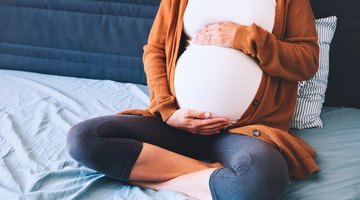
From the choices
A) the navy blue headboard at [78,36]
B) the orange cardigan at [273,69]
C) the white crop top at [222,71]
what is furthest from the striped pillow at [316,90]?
the navy blue headboard at [78,36]

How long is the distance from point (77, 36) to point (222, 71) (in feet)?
2.85

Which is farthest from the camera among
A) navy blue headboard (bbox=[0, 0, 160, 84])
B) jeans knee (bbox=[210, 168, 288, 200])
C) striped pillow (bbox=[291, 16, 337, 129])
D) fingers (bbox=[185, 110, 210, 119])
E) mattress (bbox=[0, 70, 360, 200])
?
navy blue headboard (bbox=[0, 0, 160, 84])

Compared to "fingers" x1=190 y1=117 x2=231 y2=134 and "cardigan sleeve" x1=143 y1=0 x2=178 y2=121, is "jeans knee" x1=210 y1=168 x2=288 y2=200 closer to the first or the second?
"fingers" x1=190 y1=117 x2=231 y2=134

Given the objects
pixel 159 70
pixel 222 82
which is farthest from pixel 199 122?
pixel 159 70

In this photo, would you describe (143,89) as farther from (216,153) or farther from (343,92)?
(343,92)

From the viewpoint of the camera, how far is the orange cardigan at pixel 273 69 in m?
1.10

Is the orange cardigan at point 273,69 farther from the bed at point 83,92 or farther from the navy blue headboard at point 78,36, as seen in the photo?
the navy blue headboard at point 78,36

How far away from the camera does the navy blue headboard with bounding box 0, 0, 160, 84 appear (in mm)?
1747

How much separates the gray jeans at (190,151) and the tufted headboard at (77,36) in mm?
611

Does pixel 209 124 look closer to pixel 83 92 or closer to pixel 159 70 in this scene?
pixel 159 70

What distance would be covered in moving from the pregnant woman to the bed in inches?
3.0

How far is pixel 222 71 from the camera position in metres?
1.16

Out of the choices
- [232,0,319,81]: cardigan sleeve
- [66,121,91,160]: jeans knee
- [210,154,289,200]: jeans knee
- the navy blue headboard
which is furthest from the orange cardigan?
the navy blue headboard

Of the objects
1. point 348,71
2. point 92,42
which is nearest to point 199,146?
point 348,71
